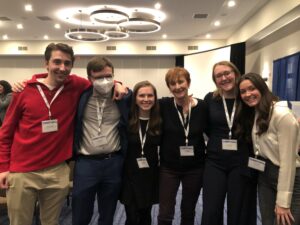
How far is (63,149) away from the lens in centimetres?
194

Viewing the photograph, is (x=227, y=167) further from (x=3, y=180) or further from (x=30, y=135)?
(x=3, y=180)

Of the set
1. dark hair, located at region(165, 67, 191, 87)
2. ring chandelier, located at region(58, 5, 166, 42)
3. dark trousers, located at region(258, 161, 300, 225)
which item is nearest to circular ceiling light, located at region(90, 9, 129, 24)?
ring chandelier, located at region(58, 5, 166, 42)

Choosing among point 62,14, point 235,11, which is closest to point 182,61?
point 235,11

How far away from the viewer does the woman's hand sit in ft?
5.61

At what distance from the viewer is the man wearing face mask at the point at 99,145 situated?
1978 mm

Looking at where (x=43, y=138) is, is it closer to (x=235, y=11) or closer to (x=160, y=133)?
(x=160, y=133)

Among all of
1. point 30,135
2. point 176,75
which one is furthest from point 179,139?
point 30,135

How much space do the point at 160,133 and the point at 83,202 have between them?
2.55ft

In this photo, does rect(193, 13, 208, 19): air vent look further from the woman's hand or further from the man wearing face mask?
the woman's hand

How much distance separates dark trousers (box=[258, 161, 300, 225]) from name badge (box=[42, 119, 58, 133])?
148cm

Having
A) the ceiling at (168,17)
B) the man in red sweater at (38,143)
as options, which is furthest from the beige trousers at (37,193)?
the ceiling at (168,17)

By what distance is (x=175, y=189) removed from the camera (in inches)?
86.1

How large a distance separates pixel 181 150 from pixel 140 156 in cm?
33

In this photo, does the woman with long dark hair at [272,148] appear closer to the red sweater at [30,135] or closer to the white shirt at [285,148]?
the white shirt at [285,148]
